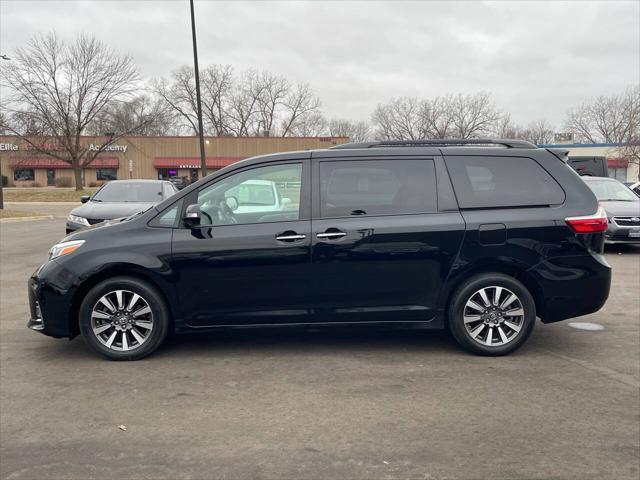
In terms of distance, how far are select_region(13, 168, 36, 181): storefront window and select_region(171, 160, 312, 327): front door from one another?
212ft

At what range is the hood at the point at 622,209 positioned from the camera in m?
11.6

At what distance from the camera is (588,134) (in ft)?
262

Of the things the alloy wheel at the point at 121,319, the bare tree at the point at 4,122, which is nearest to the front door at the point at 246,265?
the alloy wheel at the point at 121,319

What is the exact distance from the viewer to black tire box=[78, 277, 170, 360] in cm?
484

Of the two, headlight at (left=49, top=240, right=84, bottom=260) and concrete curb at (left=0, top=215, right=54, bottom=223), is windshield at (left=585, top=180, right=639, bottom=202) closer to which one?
headlight at (left=49, top=240, right=84, bottom=260)

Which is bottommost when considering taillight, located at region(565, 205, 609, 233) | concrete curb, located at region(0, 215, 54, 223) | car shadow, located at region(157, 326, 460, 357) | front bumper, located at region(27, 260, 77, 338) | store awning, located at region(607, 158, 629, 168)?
car shadow, located at region(157, 326, 460, 357)

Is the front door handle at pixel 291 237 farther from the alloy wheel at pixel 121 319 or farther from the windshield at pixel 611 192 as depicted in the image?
the windshield at pixel 611 192

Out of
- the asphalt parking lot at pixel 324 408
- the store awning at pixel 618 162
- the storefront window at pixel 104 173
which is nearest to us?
the asphalt parking lot at pixel 324 408

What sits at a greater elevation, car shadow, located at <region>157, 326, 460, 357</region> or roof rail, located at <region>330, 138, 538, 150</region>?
roof rail, located at <region>330, 138, 538, 150</region>

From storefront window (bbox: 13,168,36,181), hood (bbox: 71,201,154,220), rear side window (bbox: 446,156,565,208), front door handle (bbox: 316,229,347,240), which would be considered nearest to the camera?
front door handle (bbox: 316,229,347,240)

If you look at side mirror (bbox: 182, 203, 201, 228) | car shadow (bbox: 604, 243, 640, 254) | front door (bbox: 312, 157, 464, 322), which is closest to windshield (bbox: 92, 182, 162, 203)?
side mirror (bbox: 182, 203, 201, 228)

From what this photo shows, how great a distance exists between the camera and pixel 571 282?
4.98 meters

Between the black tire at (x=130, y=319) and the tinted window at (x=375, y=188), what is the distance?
1682mm

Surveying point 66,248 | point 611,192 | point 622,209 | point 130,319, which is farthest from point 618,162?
point 66,248
